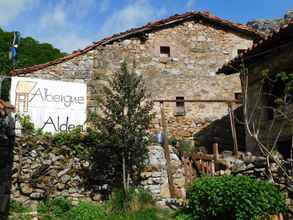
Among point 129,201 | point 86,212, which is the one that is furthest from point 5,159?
point 129,201

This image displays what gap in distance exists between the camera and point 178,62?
16.6 m

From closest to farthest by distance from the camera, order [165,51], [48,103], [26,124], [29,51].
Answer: [26,124], [48,103], [165,51], [29,51]

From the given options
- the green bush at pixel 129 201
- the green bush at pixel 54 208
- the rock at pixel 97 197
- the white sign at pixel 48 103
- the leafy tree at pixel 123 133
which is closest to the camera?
the green bush at pixel 54 208

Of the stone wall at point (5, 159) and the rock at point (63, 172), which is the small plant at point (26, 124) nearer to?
the stone wall at point (5, 159)

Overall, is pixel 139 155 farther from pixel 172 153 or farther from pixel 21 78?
pixel 21 78

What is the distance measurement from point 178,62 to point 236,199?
9726 mm

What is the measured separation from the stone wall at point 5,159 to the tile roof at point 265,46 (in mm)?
6547

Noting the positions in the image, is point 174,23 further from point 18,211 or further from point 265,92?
point 18,211

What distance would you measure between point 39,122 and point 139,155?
4.39 m

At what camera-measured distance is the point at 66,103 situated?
1399cm

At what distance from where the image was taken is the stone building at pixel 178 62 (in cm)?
1580

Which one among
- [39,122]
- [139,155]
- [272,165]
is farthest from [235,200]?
[39,122]

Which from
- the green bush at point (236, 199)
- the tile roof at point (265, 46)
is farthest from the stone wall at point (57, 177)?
the tile roof at point (265, 46)

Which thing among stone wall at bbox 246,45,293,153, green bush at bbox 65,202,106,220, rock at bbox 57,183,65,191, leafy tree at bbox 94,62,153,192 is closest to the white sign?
rock at bbox 57,183,65,191
